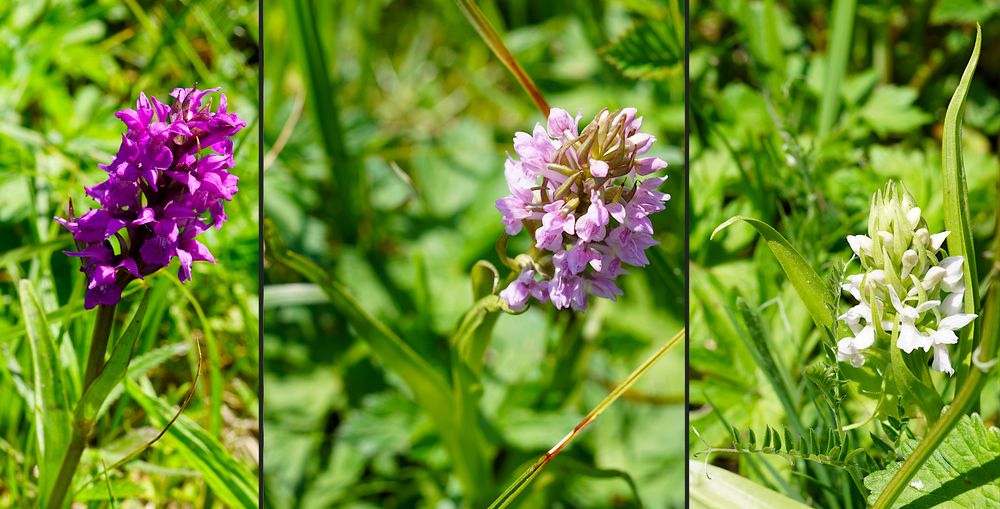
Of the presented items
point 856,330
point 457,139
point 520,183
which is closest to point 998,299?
point 856,330

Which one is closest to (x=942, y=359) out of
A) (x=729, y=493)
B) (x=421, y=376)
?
(x=729, y=493)

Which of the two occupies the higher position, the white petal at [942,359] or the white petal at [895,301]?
the white petal at [895,301]

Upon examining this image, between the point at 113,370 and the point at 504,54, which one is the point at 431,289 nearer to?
the point at 504,54

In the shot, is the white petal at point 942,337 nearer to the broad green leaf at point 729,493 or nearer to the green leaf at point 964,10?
the broad green leaf at point 729,493

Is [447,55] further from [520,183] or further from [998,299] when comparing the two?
[998,299]

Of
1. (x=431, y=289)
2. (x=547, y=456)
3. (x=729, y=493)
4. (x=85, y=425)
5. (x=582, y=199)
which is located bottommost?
(x=431, y=289)

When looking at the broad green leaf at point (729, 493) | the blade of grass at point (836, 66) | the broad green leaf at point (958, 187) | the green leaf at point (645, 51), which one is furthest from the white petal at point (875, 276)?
the blade of grass at point (836, 66)

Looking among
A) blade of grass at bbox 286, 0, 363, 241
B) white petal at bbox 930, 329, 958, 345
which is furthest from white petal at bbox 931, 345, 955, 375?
blade of grass at bbox 286, 0, 363, 241
